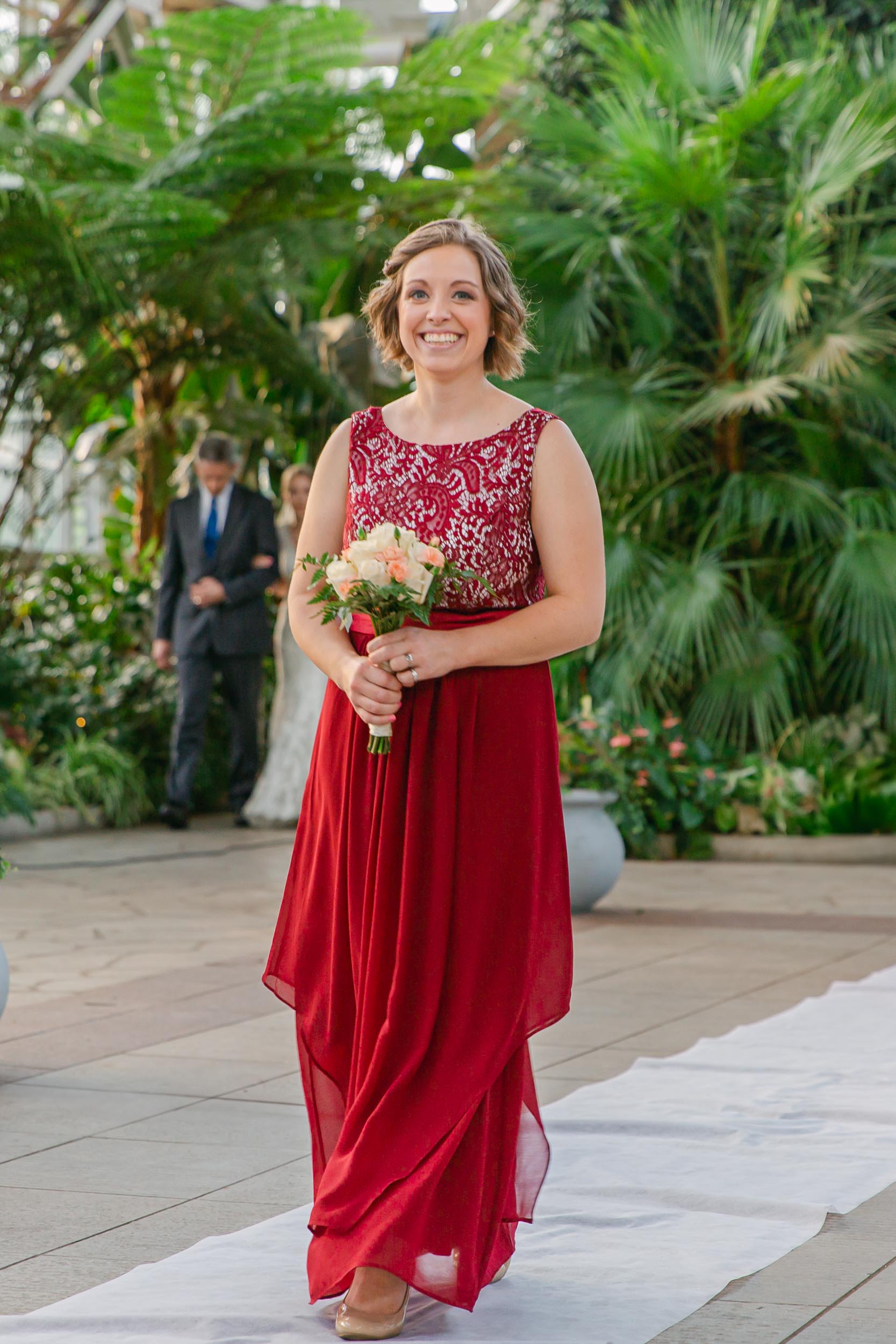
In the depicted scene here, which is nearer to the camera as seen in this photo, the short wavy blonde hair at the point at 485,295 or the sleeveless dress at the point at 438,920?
the sleeveless dress at the point at 438,920

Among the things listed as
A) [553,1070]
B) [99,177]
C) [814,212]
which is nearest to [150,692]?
[99,177]

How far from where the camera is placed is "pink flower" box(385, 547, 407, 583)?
272 cm

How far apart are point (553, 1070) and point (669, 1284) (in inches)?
65.8

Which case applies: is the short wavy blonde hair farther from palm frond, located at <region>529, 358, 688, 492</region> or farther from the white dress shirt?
the white dress shirt

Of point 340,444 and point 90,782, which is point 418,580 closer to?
point 340,444

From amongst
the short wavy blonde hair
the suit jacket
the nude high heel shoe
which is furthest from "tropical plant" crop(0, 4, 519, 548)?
the nude high heel shoe

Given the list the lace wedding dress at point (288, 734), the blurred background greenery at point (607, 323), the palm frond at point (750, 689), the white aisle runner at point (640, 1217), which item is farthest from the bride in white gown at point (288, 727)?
the white aisle runner at point (640, 1217)

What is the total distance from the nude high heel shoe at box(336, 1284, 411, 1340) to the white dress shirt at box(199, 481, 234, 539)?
7836mm

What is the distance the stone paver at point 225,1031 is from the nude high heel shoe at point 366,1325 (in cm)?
41

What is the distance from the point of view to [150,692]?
37.1 ft

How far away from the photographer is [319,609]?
10.00 feet

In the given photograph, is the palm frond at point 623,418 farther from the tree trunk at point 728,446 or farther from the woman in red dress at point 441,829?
the woman in red dress at point 441,829

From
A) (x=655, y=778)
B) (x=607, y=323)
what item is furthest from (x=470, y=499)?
(x=607, y=323)

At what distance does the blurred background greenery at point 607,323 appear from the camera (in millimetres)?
9781
